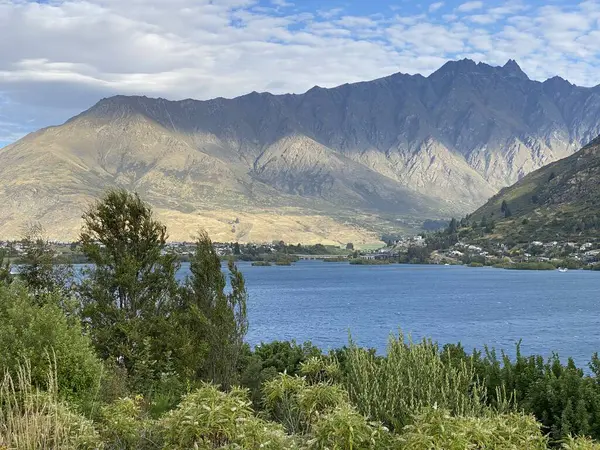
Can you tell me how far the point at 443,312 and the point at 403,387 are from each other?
82176 millimetres

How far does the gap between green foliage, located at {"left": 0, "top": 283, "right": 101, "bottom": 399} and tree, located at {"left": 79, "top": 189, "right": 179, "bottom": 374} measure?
6047 mm

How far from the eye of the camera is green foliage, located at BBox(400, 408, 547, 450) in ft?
24.7

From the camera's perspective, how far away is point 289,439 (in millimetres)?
8406

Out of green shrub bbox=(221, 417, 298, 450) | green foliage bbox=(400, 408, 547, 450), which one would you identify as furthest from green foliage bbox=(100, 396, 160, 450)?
green foliage bbox=(400, 408, 547, 450)

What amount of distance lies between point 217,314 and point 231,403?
43.2 feet

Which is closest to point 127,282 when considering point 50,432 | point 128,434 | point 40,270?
point 40,270

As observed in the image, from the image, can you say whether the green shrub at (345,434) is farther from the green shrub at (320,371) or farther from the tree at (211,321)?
the tree at (211,321)

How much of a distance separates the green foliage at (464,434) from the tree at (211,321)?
13.1 metres

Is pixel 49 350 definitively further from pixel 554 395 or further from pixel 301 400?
pixel 554 395

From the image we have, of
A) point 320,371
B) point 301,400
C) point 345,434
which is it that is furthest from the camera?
point 320,371

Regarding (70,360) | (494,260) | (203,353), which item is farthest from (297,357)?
(494,260)

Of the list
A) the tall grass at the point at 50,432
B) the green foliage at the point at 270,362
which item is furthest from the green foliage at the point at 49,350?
the green foliage at the point at 270,362

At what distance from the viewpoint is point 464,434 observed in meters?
7.56

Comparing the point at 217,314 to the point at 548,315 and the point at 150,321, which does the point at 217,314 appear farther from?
the point at 548,315
